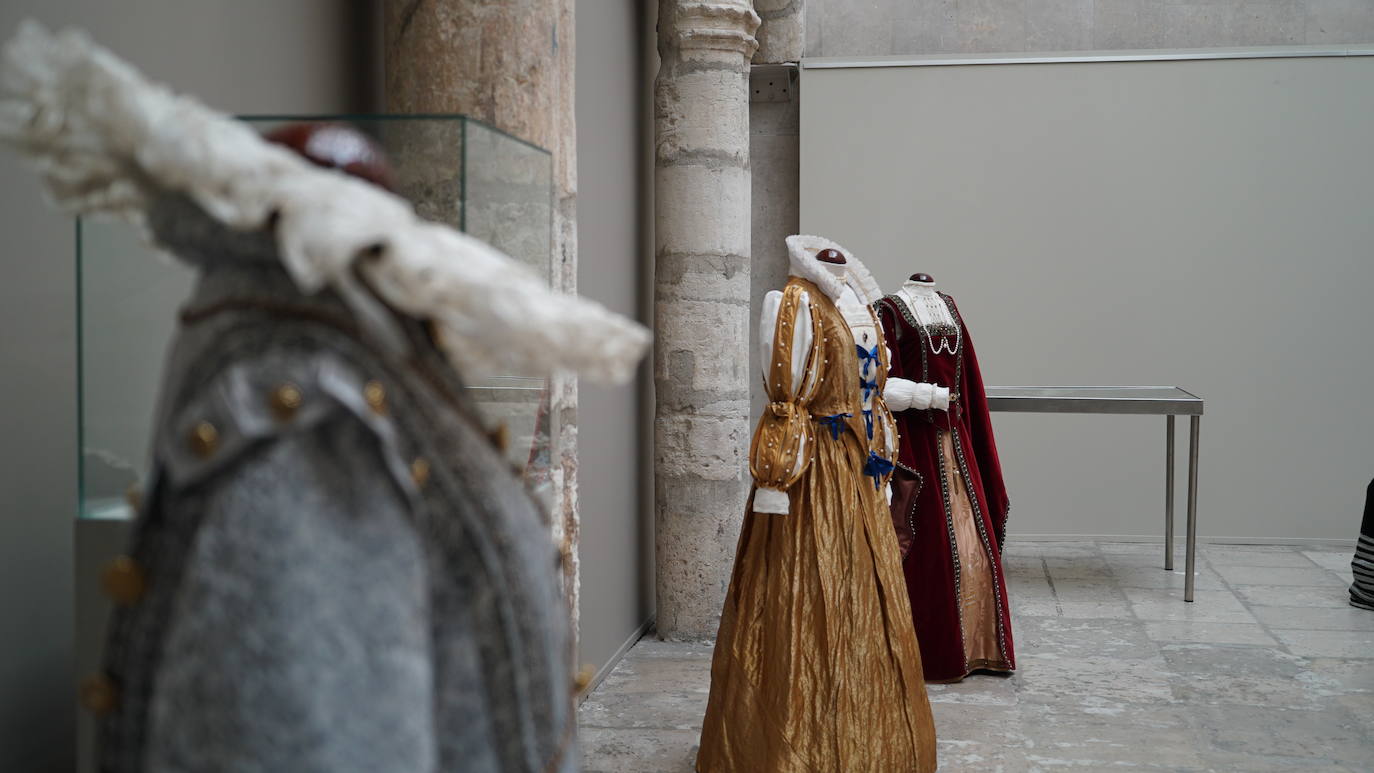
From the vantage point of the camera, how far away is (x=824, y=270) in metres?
3.20

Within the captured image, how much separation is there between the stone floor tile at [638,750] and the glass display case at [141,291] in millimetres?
2186

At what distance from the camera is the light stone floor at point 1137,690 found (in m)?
3.57

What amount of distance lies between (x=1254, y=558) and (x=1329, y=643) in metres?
Result: 1.88

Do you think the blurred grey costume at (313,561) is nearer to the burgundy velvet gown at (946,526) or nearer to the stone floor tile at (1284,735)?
the stone floor tile at (1284,735)

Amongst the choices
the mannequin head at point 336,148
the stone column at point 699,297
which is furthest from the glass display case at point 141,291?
the stone column at point 699,297

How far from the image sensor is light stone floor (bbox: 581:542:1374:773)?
3568 millimetres

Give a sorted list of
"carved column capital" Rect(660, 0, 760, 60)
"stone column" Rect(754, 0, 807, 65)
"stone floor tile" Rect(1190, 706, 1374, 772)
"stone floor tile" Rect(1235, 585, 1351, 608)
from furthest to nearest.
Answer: "stone column" Rect(754, 0, 807, 65) < "stone floor tile" Rect(1235, 585, 1351, 608) < "carved column capital" Rect(660, 0, 760, 60) < "stone floor tile" Rect(1190, 706, 1374, 772)

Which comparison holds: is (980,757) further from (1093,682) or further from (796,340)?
(796,340)

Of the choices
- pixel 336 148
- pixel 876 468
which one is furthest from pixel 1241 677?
pixel 336 148

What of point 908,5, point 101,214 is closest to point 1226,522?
point 908,5

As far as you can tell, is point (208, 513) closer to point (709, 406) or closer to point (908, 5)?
point (709, 406)

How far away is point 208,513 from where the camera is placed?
77 cm

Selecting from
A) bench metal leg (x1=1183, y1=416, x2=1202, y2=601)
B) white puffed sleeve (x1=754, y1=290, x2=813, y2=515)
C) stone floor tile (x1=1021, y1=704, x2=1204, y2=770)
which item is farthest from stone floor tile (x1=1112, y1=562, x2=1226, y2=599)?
white puffed sleeve (x1=754, y1=290, x2=813, y2=515)

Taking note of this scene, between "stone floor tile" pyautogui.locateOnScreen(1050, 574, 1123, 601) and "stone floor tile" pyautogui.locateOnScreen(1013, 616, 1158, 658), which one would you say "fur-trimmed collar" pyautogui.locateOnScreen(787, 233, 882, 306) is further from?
"stone floor tile" pyautogui.locateOnScreen(1050, 574, 1123, 601)
